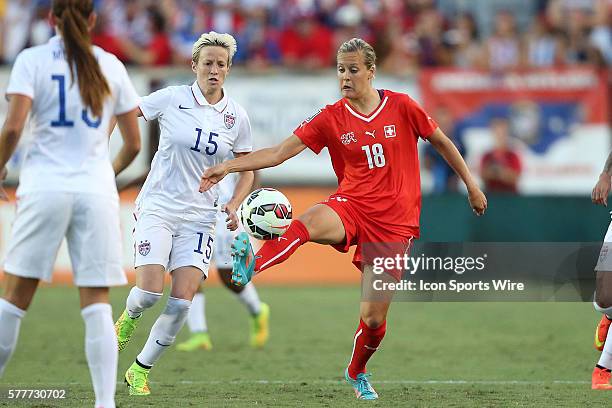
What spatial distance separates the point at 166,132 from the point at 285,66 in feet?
35.3

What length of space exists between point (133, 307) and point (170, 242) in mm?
534

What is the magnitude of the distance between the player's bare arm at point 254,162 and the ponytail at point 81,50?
5.83ft

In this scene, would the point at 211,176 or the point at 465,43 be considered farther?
the point at 465,43

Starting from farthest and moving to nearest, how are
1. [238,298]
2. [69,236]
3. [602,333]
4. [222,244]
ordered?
[222,244] → [238,298] → [602,333] → [69,236]

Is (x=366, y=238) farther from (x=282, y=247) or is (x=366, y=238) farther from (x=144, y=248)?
(x=144, y=248)

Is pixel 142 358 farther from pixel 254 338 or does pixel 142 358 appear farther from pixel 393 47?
pixel 393 47

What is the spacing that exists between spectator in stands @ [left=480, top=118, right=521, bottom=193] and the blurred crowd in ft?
4.89

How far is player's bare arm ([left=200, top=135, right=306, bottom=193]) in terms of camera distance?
739 centimetres

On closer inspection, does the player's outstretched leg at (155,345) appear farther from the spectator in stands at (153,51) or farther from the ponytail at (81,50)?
A: the spectator in stands at (153,51)

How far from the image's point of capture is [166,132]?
309 inches

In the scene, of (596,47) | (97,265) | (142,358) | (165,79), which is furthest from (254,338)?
(596,47)

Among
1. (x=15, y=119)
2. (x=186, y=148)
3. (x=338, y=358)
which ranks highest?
(x=15, y=119)

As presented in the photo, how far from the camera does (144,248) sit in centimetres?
758

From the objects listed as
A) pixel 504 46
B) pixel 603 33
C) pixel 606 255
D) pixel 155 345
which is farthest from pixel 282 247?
pixel 603 33
